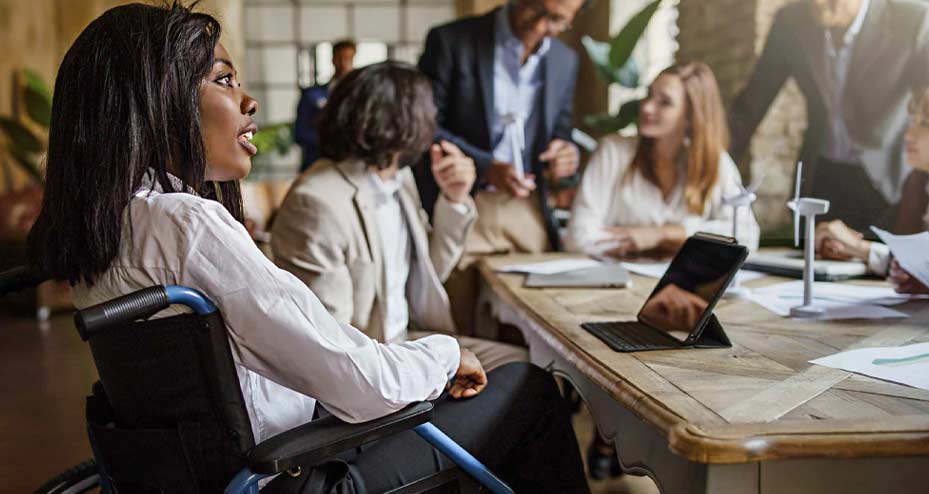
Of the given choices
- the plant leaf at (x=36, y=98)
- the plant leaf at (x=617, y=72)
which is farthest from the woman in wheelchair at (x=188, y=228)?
the plant leaf at (x=36, y=98)

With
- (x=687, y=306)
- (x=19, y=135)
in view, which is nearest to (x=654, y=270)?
(x=687, y=306)

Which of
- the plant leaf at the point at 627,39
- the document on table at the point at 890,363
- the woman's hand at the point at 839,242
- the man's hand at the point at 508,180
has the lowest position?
the document on table at the point at 890,363

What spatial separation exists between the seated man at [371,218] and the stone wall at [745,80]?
3.09 feet

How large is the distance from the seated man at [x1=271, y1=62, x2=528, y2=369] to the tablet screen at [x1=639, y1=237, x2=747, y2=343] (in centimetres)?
59

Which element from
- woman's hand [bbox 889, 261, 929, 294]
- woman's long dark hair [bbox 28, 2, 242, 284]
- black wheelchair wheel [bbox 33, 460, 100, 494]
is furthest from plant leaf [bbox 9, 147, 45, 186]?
woman's hand [bbox 889, 261, 929, 294]

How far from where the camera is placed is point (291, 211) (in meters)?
2.16

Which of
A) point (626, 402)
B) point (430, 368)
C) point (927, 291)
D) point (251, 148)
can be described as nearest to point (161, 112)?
point (251, 148)

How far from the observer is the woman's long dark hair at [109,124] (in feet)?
3.67

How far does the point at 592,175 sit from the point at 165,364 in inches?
76.6

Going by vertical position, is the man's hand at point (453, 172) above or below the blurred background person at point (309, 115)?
below

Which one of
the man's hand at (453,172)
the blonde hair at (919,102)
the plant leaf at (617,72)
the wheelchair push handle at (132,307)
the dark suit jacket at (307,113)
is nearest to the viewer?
the wheelchair push handle at (132,307)

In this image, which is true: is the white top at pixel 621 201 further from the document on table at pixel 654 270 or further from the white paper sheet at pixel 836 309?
the white paper sheet at pixel 836 309

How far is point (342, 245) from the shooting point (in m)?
2.15

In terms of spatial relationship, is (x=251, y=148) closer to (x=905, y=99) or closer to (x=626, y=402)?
(x=626, y=402)
